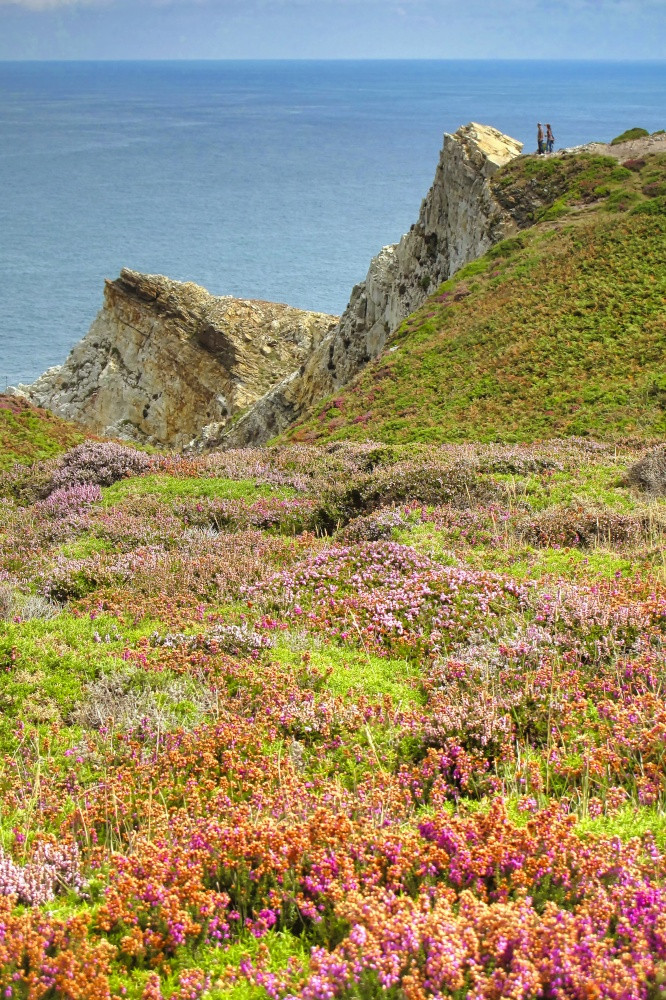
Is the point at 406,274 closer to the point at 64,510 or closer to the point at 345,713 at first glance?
the point at 64,510

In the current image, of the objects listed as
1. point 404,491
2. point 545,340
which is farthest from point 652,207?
point 404,491

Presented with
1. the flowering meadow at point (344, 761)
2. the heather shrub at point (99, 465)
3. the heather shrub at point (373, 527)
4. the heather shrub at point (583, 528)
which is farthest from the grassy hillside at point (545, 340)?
the flowering meadow at point (344, 761)

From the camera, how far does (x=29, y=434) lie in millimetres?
30578

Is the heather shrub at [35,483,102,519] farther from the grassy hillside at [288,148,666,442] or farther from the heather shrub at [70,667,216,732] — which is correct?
the grassy hillside at [288,148,666,442]

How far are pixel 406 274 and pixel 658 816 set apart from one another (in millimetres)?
47972

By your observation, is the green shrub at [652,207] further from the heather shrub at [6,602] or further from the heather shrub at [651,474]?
the heather shrub at [6,602]

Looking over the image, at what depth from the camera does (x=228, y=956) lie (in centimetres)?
452

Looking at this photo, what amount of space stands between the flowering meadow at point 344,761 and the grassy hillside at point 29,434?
15.7 metres

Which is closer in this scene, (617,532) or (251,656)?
(251,656)

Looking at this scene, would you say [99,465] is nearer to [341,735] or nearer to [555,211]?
[341,735]

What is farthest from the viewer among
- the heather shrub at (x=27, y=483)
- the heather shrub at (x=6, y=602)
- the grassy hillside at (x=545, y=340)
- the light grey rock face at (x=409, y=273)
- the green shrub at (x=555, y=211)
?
the light grey rock face at (x=409, y=273)

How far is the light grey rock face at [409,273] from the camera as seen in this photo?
47750 mm

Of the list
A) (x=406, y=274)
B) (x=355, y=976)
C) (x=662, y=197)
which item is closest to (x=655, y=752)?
(x=355, y=976)

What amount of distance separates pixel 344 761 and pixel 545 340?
30.6m
